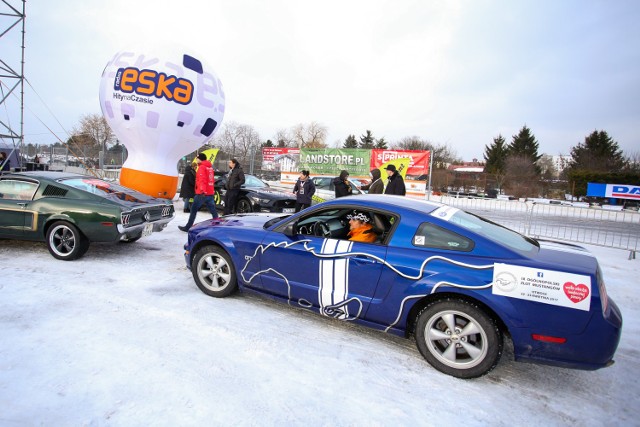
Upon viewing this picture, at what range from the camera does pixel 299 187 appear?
8.75 meters

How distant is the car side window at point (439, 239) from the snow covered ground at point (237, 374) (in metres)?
1.05

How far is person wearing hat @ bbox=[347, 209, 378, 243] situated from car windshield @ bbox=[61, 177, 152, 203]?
3.83 metres

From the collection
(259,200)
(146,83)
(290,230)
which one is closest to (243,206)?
(259,200)

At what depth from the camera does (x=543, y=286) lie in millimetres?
2662

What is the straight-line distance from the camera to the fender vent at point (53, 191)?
5359 millimetres

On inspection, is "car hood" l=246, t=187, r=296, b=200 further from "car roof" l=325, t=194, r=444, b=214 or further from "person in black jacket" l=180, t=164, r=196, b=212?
"car roof" l=325, t=194, r=444, b=214

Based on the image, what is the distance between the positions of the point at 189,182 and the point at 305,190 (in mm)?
3690

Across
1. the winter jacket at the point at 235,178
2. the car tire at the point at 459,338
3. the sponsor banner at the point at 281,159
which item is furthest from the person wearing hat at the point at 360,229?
the sponsor banner at the point at 281,159

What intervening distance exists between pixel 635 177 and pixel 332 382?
36034mm

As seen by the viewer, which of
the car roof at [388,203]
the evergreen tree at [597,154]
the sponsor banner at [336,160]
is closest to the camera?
the car roof at [388,203]

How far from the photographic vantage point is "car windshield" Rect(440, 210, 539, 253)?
10.3 feet

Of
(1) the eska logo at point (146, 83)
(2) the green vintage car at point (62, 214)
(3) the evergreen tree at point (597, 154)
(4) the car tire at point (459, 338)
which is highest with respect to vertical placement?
(3) the evergreen tree at point (597, 154)

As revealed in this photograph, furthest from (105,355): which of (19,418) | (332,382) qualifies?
(332,382)

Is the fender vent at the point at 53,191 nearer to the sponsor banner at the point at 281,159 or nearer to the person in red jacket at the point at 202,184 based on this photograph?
the person in red jacket at the point at 202,184
